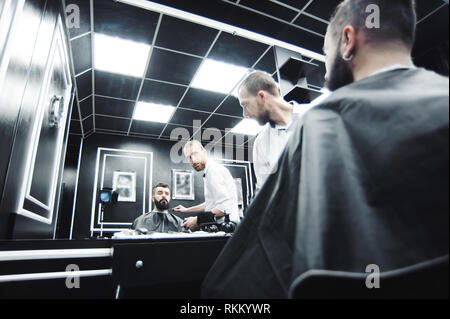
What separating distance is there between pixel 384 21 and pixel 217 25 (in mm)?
2864

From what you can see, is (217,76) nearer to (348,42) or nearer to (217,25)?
(217,25)

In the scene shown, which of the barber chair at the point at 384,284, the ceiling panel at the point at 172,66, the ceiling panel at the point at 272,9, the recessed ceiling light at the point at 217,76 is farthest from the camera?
the recessed ceiling light at the point at 217,76

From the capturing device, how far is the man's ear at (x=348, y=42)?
899 millimetres

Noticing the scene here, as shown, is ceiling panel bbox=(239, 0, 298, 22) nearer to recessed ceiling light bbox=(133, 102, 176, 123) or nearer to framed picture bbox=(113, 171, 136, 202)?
recessed ceiling light bbox=(133, 102, 176, 123)

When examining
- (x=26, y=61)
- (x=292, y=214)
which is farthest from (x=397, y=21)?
(x=26, y=61)

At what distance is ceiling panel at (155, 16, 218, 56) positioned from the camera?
10.9 feet

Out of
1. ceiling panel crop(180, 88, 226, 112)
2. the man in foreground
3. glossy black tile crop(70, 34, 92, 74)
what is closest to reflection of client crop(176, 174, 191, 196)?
ceiling panel crop(180, 88, 226, 112)

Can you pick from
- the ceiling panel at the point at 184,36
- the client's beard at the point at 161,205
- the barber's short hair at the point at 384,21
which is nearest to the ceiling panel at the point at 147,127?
the client's beard at the point at 161,205

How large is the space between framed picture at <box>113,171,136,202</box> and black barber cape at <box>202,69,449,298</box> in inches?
231

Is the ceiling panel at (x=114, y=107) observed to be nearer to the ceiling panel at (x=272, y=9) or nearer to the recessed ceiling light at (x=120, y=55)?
the recessed ceiling light at (x=120, y=55)

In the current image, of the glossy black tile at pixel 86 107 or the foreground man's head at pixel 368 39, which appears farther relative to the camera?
the glossy black tile at pixel 86 107

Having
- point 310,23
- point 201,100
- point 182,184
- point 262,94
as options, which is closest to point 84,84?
point 201,100

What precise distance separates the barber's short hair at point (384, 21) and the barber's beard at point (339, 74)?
3.8 inches

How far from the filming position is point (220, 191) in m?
2.74
